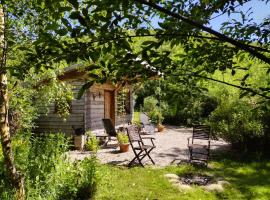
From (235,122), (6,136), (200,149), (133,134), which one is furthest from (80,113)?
(6,136)

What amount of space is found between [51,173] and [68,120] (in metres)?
8.34

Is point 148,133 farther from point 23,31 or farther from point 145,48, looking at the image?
point 145,48

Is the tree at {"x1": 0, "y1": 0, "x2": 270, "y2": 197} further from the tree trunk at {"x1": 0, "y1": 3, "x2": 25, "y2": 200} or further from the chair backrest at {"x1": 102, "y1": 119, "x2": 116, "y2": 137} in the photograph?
the chair backrest at {"x1": 102, "y1": 119, "x2": 116, "y2": 137}

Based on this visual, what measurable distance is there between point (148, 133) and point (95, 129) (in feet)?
10.3

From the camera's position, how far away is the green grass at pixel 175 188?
697cm

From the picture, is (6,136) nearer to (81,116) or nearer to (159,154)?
(159,154)

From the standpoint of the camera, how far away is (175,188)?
7.56 m

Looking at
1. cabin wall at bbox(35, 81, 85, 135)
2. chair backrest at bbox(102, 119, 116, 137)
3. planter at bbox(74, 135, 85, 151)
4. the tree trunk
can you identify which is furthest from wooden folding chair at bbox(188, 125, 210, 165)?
the tree trunk

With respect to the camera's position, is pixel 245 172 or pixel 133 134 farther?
pixel 133 134

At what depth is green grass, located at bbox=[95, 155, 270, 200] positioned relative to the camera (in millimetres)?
6973

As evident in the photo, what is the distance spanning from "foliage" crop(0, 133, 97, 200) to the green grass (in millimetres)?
334

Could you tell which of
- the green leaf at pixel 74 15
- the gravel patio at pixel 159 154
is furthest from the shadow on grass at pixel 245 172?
the green leaf at pixel 74 15

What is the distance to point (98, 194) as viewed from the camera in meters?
6.63

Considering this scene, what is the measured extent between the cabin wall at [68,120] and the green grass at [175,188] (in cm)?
463
